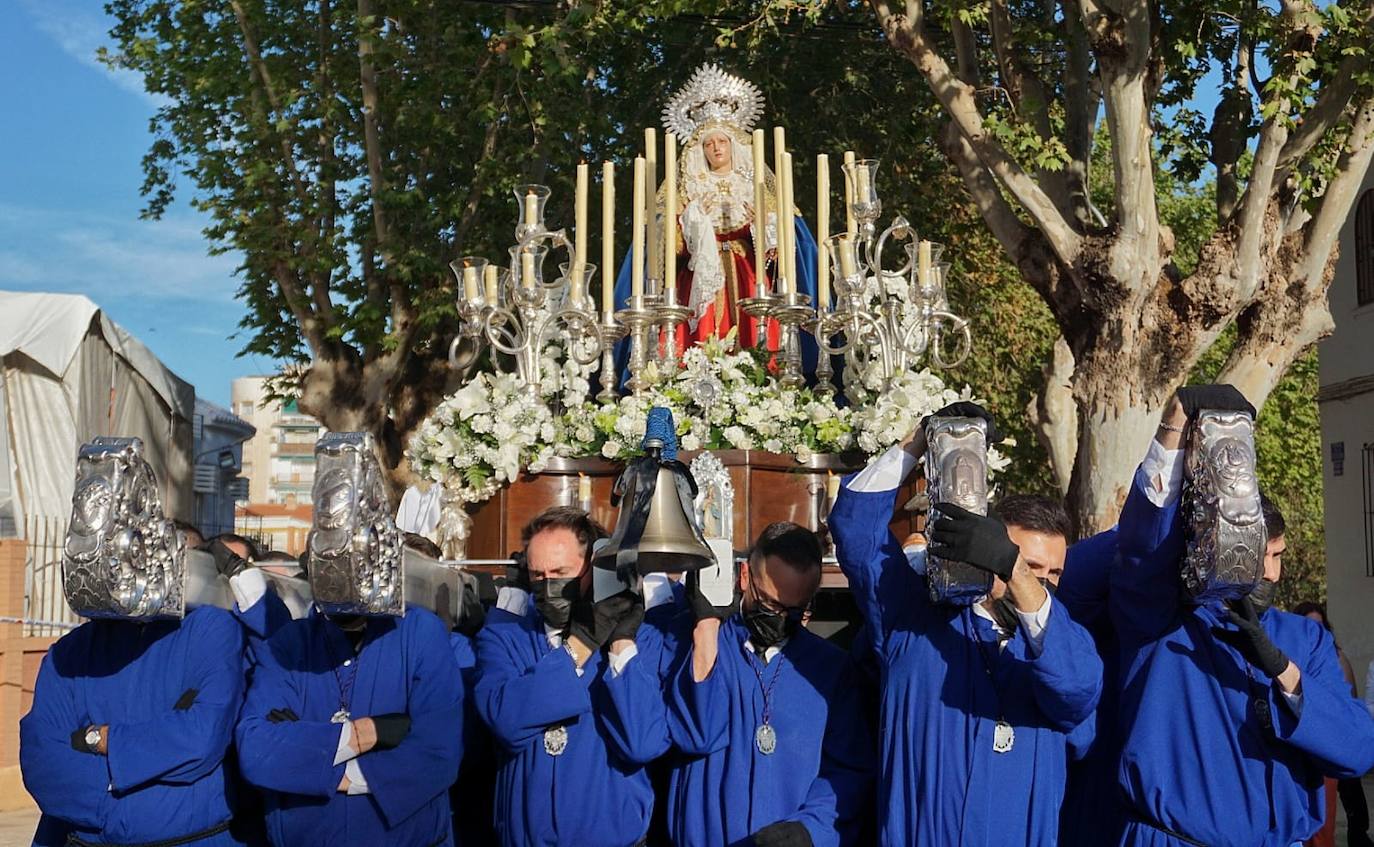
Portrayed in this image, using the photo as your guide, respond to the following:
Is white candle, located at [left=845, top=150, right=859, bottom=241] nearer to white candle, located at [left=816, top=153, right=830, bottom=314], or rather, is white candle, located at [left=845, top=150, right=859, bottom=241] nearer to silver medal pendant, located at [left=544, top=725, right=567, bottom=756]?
white candle, located at [left=816, top=153, right=830, bottom=314]

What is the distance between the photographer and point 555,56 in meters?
13.9

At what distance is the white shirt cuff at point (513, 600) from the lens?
4.82 meters

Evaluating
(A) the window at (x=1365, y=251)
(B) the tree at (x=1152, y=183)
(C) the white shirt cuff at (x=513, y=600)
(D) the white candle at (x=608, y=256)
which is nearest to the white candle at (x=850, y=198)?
(D) the white candle at (x=608, y=256)

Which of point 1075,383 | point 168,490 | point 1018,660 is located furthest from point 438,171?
point 1018,660

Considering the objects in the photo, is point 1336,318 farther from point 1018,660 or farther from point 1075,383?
point 1018,660

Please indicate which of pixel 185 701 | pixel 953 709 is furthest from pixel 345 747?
pixel 953 709

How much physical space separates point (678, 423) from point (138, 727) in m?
3.09

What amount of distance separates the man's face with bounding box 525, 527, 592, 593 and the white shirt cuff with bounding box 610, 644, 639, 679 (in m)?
0.32

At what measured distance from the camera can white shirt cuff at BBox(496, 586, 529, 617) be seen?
15.8ft

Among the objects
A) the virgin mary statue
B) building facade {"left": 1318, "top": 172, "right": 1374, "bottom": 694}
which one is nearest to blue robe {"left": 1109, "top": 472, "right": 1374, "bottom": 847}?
the virgin mary statue

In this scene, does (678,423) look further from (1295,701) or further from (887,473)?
(1295,701)

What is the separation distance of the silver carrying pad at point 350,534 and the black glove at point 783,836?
1082 millimetres

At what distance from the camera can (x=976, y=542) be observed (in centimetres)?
351

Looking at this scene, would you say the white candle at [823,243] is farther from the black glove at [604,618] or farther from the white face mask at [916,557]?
the black glove at [604,618]
